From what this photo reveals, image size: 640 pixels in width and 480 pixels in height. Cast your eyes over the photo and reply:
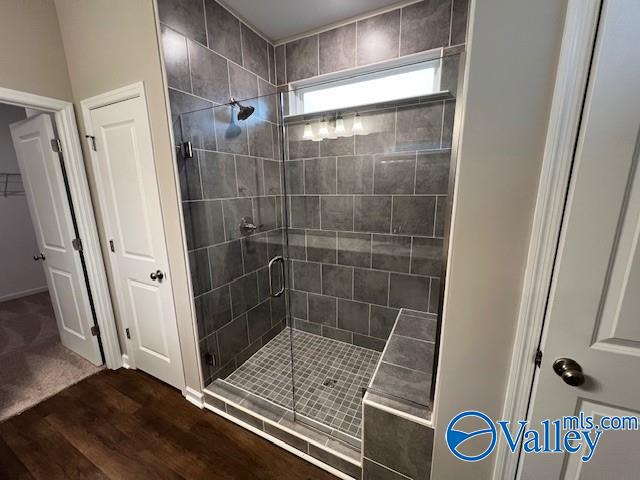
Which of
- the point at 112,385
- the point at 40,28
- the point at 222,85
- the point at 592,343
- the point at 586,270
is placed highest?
the point at 40,28

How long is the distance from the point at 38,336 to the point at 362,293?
11.2 ft

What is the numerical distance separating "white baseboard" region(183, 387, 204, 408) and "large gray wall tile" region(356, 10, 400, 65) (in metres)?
2.89

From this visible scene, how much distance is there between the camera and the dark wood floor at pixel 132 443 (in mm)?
1399

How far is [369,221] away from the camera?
2.24 metres

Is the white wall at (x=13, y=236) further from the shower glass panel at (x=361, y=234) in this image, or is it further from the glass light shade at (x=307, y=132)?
the shower glass panel at (x=361, y=234)

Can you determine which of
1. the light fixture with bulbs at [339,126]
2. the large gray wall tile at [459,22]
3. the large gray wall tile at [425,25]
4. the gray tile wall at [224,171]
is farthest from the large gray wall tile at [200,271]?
the large gray wall tile at [459,22]

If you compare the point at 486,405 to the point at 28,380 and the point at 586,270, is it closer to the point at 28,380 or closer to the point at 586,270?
the point at 586,270

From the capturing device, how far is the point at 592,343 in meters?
0.78

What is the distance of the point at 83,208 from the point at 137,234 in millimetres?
533

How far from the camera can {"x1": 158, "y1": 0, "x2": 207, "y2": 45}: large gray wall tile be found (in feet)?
4.67

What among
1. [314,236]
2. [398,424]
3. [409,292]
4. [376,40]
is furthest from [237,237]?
[376,40]

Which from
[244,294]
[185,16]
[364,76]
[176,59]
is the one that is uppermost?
[185,16]

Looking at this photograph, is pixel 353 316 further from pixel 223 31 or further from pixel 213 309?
pixel 223 31

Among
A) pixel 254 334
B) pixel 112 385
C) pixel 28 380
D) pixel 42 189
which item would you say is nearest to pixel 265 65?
pixel 42 189
